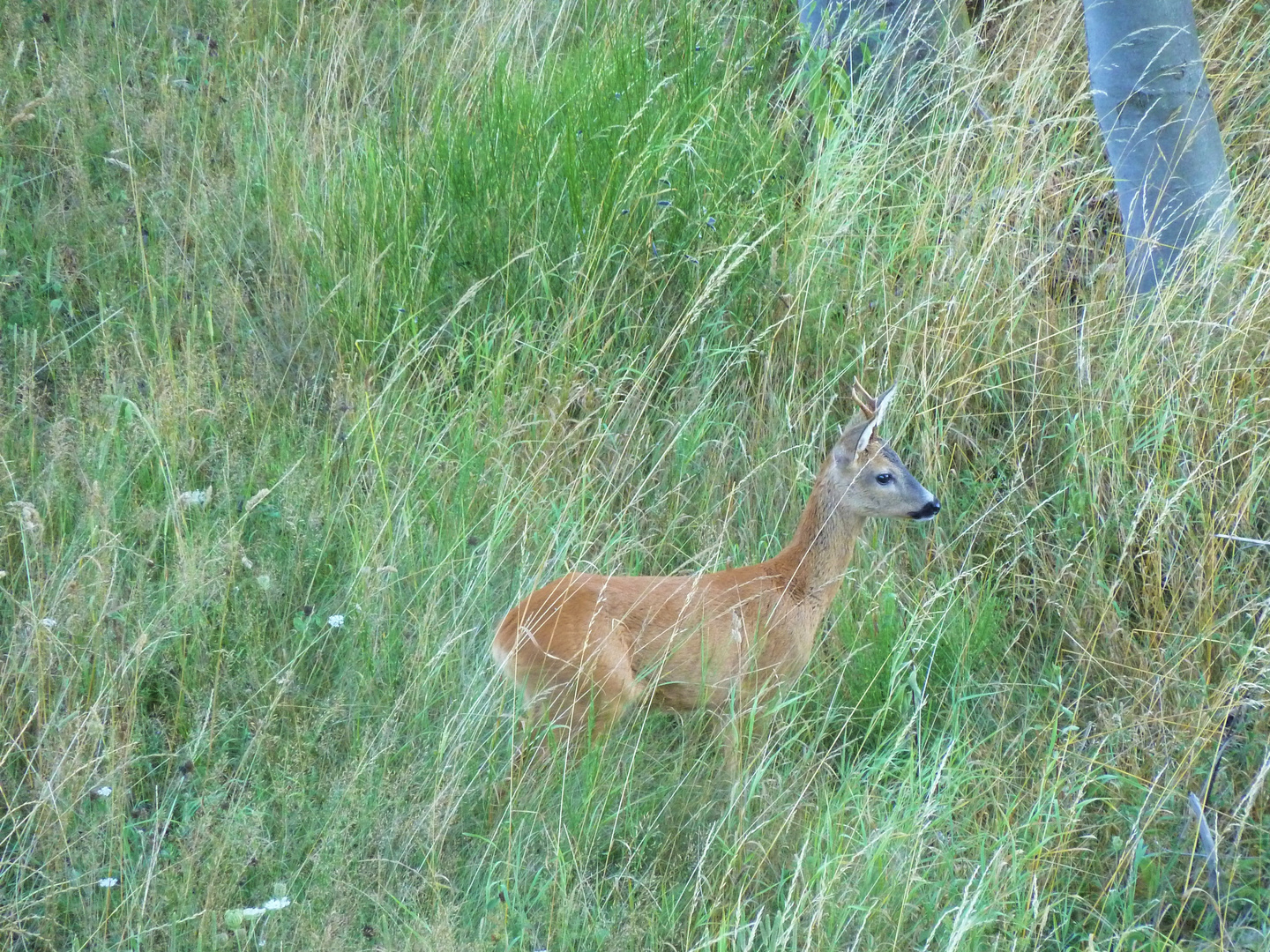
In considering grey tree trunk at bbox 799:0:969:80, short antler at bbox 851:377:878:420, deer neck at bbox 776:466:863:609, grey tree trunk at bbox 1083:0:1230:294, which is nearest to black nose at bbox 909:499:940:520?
deer neck at bbox 776:466:863:609

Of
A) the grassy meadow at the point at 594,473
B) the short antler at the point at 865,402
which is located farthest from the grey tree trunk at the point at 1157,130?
the short antler at the point at 865,402

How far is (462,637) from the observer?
12.2ft

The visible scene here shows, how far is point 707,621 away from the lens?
3863mm

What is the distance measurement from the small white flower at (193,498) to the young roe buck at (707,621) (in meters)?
0.90

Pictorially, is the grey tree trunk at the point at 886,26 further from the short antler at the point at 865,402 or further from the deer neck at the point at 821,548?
the deer neck at the point at 821,548

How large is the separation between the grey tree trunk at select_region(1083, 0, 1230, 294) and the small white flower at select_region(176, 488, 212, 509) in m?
3.03

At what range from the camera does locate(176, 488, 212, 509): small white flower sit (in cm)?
380

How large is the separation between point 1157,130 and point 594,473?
2167 millimetres

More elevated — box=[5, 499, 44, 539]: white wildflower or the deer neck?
box=[5, 499, 44, 539]: white wildflower

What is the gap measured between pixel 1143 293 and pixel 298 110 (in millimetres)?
3530

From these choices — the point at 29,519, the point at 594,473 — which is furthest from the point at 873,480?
the point at 29,519

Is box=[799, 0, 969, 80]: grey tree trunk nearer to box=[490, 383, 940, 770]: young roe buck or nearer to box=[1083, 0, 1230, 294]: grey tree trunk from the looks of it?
box=[1083, 0, 1230, 294]: grey tree trunk

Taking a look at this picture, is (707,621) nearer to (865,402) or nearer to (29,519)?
(865,402)

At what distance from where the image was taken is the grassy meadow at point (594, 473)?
122 inches
